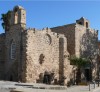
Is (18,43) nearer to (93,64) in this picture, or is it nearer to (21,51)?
(21,51)

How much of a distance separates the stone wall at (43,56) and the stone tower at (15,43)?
4.40ft

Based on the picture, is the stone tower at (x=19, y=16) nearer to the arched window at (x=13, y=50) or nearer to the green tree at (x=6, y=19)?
the arched window at (x=13, y=50)

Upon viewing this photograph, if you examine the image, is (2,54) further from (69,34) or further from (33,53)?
(69,34)

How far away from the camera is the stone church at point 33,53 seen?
32469mm

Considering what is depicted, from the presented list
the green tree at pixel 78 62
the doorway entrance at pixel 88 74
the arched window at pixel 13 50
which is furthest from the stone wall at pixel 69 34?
the arched window at pixel 13 50

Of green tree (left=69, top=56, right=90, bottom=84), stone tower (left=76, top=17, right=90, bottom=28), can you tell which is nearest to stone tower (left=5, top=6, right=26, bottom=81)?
green tree (left=69, top=56, right=90, bottom=84)

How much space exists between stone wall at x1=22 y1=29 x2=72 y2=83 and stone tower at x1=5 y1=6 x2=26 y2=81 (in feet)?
4.40

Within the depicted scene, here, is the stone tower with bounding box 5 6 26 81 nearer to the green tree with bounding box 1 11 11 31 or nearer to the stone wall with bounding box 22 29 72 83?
the stone wall with bounding box 22 29 72 83

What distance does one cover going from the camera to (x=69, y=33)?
134 ft

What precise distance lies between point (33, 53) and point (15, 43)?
2898 mm

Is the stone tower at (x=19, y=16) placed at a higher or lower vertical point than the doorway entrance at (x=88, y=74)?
higher

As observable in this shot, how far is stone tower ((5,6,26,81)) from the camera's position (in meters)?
33.5

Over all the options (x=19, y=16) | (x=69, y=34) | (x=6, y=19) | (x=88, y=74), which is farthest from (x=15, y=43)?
(x=6, y=19)

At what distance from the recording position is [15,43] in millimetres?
34406
